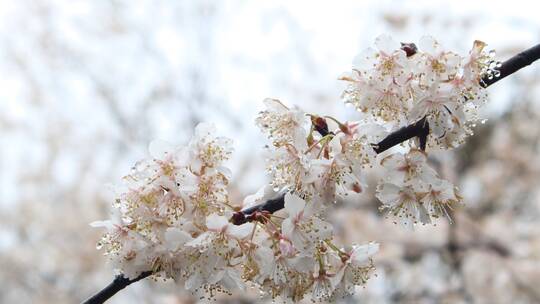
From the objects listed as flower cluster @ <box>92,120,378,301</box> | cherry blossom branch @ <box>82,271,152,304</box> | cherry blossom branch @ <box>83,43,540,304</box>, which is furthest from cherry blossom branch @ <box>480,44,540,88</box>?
cherry blossom branch @ <box>82,271,152,304</box>

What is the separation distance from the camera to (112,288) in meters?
0.89

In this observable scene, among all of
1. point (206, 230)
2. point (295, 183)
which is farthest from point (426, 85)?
point (206, 230)

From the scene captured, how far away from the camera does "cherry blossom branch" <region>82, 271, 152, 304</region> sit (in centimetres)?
87

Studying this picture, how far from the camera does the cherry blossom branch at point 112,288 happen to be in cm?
87

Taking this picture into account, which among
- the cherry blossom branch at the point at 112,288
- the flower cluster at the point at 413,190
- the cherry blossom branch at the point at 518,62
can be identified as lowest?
the cherry blossom branch at the point at 112,288

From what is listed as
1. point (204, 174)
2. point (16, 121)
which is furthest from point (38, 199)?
point (204, 174)

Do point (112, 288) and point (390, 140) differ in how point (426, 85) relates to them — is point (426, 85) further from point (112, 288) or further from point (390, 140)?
point (112, 288)

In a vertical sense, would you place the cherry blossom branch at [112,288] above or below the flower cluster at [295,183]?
below

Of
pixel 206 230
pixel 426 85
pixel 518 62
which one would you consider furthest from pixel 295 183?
pixel 518 62

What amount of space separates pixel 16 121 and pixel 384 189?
8.76 metres

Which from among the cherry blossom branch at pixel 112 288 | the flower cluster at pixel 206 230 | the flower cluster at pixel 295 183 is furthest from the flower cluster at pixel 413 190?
the cherry blossom branch at pixel 112 288

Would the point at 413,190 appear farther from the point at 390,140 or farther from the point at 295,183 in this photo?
the point at 295,183

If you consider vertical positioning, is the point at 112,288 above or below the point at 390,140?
below

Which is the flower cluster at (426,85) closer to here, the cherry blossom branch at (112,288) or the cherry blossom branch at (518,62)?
the cherry blossom branch at (518,62)
